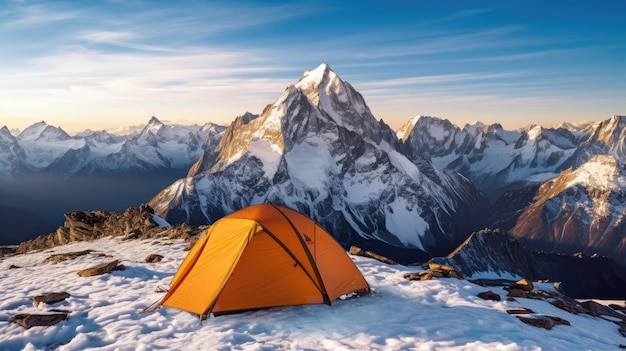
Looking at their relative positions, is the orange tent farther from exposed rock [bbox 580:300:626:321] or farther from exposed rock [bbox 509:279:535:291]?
exposed rock [bbox 580:300:626:321]

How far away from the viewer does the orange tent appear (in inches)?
734

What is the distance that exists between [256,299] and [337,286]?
13.1ft

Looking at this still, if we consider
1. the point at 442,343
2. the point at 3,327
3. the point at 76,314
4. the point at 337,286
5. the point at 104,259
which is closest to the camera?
the point at 442,343

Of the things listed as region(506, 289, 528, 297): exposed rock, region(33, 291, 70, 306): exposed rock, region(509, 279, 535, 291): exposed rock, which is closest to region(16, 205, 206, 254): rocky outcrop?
region(33, 291, 70, 306): exposed rock

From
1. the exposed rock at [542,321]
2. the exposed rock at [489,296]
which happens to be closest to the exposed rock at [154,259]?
the exposed rock at [489,296]

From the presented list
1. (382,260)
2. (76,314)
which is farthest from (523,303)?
(76,314)

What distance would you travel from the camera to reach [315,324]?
17.4m

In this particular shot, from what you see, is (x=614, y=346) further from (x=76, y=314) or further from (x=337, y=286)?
(x=76, y=314)

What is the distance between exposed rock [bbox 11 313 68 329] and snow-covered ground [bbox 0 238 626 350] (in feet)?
0.91

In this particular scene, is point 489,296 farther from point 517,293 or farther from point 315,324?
point 315,324

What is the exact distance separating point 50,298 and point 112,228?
128 feet

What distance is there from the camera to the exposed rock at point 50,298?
19938 millimetres

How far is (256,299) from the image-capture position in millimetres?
18844

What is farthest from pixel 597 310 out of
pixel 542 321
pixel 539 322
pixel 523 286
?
pixel 539 322
